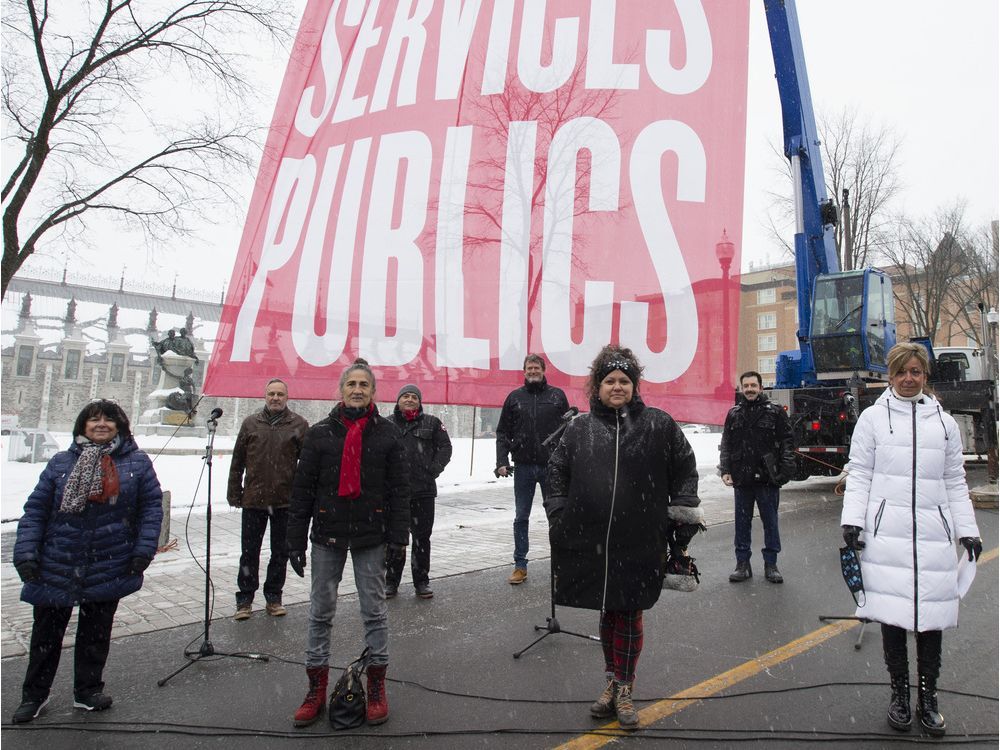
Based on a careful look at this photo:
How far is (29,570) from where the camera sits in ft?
11.5

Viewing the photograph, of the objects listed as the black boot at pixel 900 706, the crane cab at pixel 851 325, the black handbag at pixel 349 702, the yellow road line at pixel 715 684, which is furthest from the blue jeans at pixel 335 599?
the crane cab at pixel 851 325

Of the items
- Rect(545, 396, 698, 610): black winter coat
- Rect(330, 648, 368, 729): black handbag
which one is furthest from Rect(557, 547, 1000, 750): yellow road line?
Rect(330, 648, 368, 729): black handbag

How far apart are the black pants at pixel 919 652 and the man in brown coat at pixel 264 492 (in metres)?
4.11

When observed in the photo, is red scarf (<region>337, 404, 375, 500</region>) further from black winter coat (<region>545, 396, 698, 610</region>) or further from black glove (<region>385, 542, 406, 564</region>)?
black winter coat (<region>545, 396, 698, 610</region>)

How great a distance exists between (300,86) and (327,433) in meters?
8.01

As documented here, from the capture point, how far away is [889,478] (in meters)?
3.37

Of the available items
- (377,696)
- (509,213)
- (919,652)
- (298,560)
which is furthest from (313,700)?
(509,213)

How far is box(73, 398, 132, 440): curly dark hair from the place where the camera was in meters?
3.77

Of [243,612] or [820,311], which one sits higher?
[820,311]

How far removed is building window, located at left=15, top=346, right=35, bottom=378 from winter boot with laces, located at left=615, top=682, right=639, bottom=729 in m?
63.7

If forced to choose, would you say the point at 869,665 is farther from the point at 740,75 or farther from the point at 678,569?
the point at 740,75

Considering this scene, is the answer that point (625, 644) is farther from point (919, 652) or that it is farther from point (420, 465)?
point (420, 465)

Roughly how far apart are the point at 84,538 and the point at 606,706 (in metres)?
2.86

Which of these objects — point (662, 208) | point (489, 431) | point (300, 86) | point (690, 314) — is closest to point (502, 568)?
point (690, 314)
